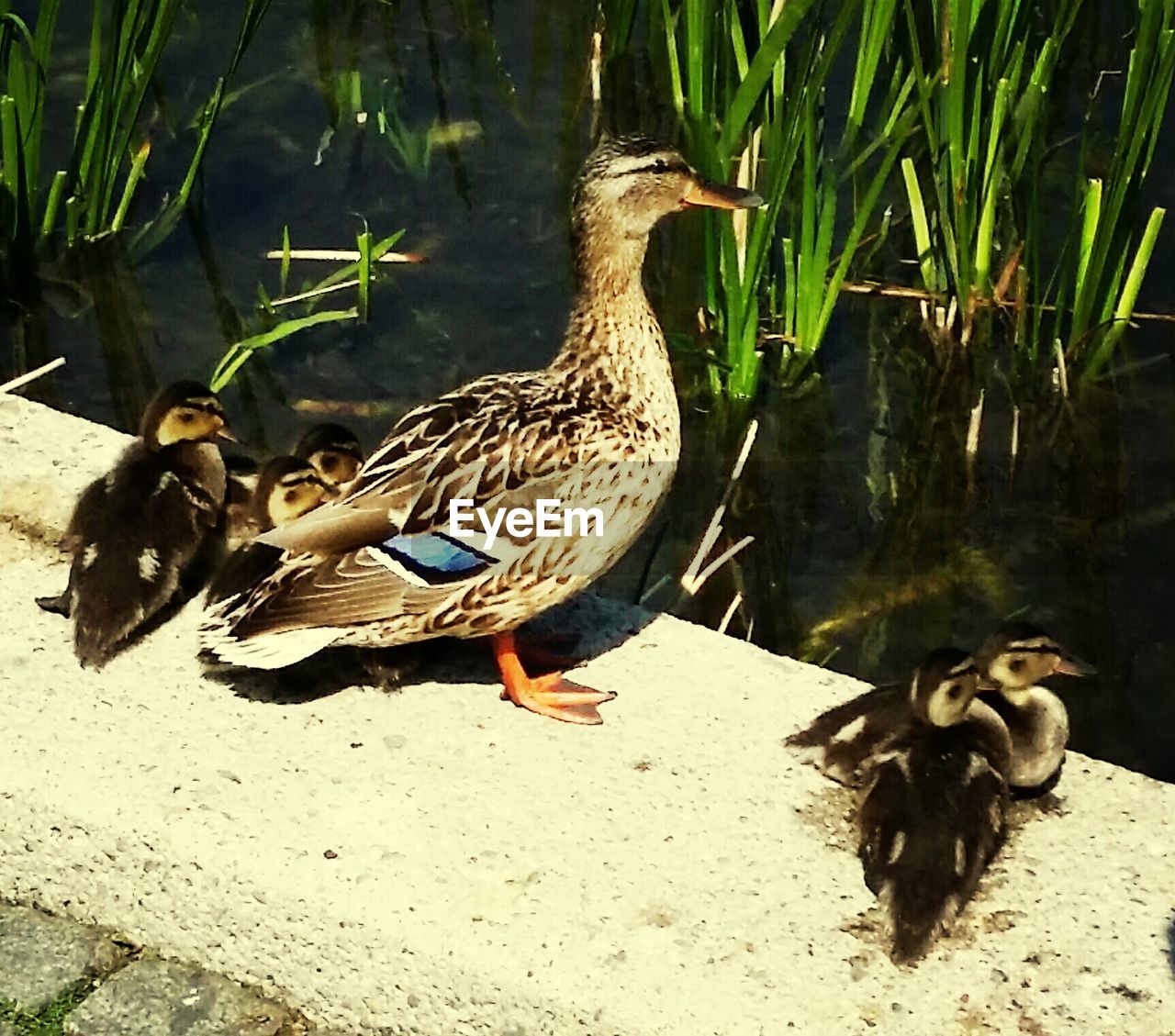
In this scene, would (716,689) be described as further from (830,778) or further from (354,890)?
(354,890)

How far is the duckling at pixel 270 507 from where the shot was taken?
4.32m

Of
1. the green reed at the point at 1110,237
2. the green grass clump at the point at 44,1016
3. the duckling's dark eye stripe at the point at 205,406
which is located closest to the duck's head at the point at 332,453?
the duckling's dark eye stripe at the point at 205,406

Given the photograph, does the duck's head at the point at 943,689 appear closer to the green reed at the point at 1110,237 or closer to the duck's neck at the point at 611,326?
the duck's neck at the point at 611,326

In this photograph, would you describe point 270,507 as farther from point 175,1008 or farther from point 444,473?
point 175,1008

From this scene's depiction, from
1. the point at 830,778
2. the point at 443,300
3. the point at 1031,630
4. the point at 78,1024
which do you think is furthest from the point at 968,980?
the point at 443,300

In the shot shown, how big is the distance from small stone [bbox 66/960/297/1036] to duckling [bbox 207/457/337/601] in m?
1.01

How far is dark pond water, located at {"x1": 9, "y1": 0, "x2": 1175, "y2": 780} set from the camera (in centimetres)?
531

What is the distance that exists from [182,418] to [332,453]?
36cm

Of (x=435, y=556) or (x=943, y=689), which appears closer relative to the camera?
(x=943, y=689)

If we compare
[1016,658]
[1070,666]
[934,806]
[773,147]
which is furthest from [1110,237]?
[934,806]

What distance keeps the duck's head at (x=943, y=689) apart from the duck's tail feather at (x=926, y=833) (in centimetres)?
6

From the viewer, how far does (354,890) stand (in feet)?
11.2

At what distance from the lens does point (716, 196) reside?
447 cm

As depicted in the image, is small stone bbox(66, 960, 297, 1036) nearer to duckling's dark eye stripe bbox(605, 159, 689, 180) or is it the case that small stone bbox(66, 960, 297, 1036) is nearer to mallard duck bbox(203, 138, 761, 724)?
mallard duck bbox(203, 138, 761, 724)
